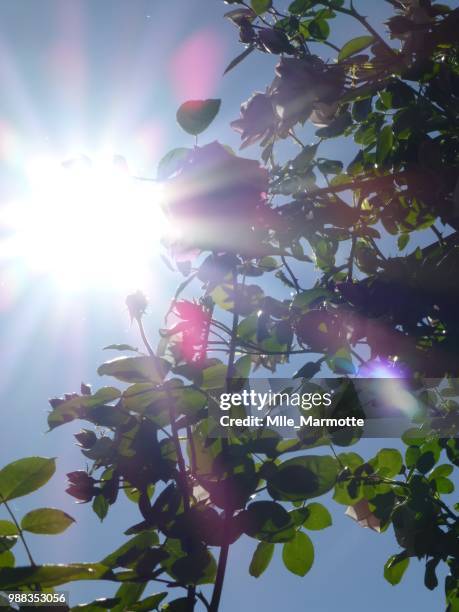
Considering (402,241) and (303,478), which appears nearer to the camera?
(303,478)

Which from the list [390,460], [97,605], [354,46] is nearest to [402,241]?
[354,46]

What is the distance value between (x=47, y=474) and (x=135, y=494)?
0.38 m

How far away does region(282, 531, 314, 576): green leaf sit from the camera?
138 cm

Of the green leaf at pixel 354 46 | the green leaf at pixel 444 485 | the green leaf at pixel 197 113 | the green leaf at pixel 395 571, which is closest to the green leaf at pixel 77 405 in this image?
the green leaf at pixel 197 113

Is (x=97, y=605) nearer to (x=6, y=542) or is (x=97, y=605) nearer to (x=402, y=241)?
(x=6, y=542)

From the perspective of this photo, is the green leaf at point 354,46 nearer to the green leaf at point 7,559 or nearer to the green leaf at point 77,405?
the green leaf at point 77,405

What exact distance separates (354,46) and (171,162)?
863 mm

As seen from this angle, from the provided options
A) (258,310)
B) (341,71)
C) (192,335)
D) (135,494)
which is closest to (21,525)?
(135,494)

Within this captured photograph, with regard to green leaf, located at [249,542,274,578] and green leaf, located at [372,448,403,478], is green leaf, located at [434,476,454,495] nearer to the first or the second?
green leaf, located at [372,448,403,478]

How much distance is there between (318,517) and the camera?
1.41 m

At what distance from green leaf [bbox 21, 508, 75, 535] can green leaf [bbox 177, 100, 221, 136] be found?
1005 millimetres

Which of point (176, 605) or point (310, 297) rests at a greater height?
point (310, 297)

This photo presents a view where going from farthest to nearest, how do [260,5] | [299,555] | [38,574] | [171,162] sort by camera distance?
[260,5]
[171,162]
[299,555]
[38,574]

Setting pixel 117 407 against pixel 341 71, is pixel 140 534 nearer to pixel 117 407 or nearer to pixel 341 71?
pixel 117 407
